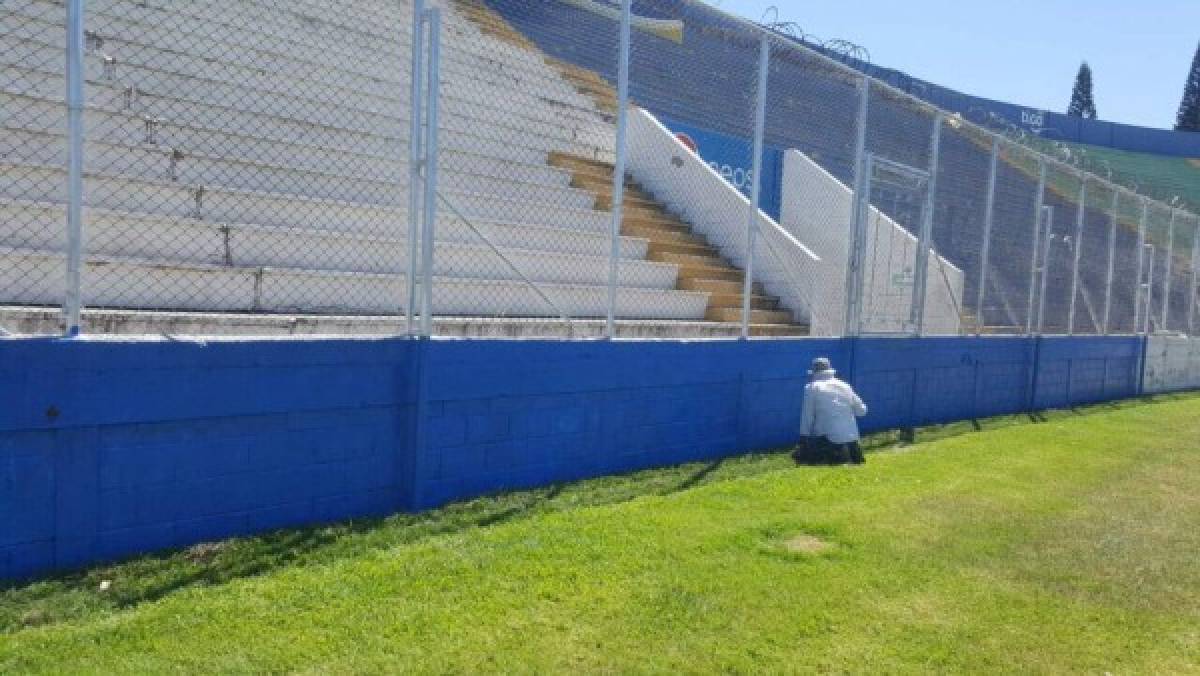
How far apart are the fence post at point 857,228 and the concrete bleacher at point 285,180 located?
1258 millimetres

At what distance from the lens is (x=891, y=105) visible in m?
10.3

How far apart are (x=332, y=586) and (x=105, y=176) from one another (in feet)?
11.1

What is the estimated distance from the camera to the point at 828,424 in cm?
763

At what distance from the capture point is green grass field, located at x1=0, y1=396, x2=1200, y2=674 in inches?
139

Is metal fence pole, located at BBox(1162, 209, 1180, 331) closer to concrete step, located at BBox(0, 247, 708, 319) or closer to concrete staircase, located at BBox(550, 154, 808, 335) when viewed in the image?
concrete staircase, located at BBox(550, 154, 808, 335)

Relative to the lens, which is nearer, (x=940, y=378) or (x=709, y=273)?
(x=709, y=273)

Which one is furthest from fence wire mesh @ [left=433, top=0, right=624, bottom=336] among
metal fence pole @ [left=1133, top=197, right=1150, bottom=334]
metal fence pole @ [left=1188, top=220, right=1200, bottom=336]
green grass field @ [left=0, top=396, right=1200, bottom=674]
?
metal fence pole @ [left=1188, top=220, right=1200, bottom=336]

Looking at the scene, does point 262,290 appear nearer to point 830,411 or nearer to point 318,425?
point 318,425

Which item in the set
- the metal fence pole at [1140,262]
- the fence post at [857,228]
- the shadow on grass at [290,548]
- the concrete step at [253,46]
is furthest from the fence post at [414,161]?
the metal fence pole at [1140,262]

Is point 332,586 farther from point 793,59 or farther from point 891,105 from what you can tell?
point 891,105

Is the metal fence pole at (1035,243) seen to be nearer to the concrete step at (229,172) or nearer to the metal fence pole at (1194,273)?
the metal fence pole at (1194,273)

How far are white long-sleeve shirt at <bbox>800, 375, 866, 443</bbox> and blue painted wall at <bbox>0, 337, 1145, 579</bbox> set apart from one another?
0.60 m

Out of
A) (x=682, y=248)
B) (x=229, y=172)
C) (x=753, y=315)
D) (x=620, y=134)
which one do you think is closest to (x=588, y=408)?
(x=620, y=134)

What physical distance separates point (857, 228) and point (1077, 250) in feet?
21.1
